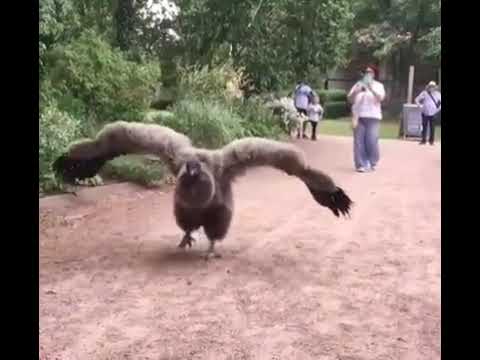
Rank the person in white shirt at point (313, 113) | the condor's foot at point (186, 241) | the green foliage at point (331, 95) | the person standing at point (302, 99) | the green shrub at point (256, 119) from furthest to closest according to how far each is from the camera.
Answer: the green foliage at point (331, 95) → the person standing at point (302, 99) → the person in white shirt at point (313, 113) → the green shrub at point (256, 119) → the condor's foot at point (186, 241)

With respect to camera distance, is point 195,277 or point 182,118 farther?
point 182,118

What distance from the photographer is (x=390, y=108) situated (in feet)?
108

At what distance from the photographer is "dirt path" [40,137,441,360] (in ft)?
13.3

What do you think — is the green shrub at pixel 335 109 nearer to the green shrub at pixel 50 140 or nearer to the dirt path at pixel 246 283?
the dirt path at pixel 246 283

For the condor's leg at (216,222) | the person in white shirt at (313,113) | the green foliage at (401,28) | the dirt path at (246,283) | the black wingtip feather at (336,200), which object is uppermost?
the green foliage at (401,28)

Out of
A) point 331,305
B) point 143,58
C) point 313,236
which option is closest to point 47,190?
point 313,236

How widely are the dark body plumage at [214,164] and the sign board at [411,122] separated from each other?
15.4m

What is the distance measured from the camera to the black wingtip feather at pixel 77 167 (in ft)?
21.7

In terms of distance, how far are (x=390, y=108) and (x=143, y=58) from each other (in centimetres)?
2077

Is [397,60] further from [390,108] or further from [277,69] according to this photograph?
[277,69]

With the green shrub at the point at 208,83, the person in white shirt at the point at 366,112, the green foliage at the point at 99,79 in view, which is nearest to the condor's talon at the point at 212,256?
the green foliage at the point at 99,79

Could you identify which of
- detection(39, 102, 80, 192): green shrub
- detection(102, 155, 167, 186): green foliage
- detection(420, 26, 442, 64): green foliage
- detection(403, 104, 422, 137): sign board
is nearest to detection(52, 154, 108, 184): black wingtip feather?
detection(39, 102, 80, 192): green shrub

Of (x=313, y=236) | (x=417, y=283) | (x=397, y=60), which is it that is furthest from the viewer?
(x=397, y=60)

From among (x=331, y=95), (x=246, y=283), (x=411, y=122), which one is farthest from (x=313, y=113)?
(x=331, y=95)
